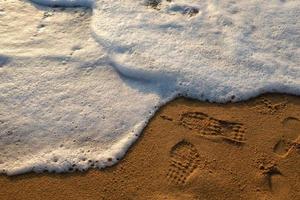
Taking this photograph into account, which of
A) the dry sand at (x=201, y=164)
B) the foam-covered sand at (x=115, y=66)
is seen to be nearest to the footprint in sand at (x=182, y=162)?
the dry sand at (x=201, y=164)

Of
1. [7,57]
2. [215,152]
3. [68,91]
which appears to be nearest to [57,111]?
[68,91]

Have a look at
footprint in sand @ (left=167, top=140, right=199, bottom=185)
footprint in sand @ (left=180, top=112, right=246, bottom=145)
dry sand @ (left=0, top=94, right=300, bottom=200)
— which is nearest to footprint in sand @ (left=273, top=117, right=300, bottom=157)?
dry sand @ (left=0, top=94, right=300, bottom=200)

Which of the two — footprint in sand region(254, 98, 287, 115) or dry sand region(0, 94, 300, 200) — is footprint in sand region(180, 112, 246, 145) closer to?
dry sand region(0, 94, 300, 200)

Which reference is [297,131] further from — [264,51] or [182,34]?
[182,34]

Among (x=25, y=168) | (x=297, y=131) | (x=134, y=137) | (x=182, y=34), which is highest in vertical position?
(x=182, y=34)

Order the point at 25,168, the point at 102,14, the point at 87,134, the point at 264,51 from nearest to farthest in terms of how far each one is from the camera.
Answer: the point at 25,168 < the point at 87,134 < the point at 264,51 < the point at 102,14

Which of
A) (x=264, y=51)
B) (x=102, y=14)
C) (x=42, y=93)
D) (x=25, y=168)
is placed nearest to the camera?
(x=25, y=168)

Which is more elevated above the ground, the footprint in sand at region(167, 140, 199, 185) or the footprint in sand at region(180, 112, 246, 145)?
the footprint in sand at region(180, 112, 246, 145)

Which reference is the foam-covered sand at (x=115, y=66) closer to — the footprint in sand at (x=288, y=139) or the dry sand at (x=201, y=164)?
the dry sand at (x=201, y=164)
